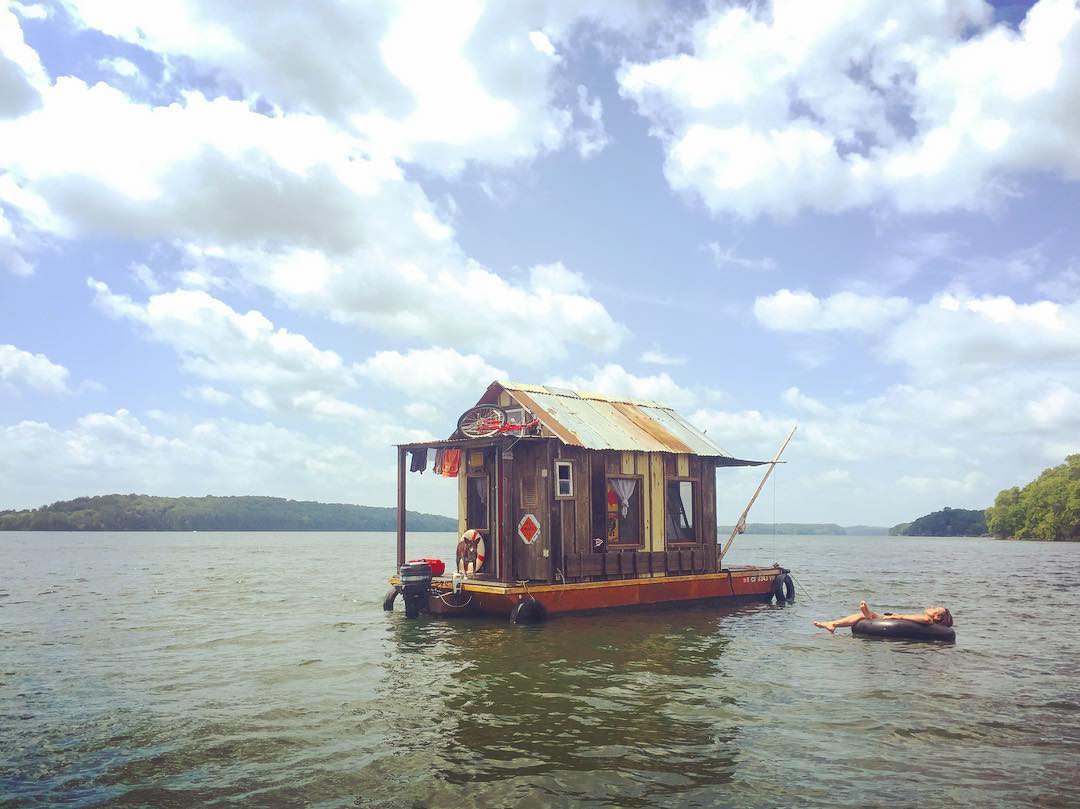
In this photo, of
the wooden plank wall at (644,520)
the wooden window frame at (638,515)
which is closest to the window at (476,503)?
the wooden plank wall at (644,520)

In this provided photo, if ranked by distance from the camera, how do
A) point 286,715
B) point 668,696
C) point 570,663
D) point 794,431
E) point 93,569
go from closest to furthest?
point 286,715
point 668,696
point 570,663
point 794,431
point 93,569

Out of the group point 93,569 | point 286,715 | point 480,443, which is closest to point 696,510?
point 480,443

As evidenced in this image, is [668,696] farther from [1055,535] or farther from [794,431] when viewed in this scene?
[1055,535]

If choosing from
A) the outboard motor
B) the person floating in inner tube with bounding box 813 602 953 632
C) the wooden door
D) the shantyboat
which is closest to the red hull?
the shantyboat

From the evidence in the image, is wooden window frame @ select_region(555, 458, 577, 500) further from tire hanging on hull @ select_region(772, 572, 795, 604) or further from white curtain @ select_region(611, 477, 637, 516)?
tire hanging on hull @ select_region(772, 572, 795, 604)

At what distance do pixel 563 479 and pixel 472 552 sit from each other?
10.5 ft

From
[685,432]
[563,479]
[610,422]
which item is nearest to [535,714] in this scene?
[563,479]

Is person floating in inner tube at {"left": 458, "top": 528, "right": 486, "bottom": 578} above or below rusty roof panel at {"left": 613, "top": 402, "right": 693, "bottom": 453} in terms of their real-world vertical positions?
below

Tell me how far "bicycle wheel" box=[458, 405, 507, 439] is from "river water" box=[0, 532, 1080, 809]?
478 centimetres

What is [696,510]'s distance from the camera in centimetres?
2353

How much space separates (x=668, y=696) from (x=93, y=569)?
160 feet

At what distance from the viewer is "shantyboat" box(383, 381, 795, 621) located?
19.6m

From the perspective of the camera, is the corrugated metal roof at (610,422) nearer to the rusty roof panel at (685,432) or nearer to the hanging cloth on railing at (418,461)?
the rusty roof panel at (685,432)

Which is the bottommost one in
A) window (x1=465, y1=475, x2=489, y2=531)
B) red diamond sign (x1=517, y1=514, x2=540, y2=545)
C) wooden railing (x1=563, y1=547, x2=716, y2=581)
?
wooden railing (x1=563, y1=547, x2=716, y2=581)
